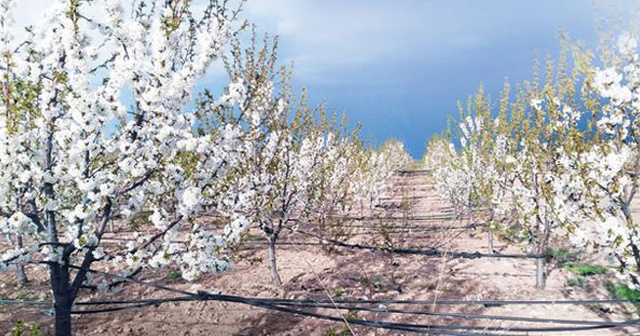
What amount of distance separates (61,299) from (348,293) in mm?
6846

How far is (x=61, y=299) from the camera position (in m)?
5.61

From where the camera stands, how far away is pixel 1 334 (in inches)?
352

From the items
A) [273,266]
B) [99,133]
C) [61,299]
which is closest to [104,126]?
[99,133]

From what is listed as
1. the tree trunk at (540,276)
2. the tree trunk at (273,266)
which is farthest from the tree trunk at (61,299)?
the tree trunk at (540,276)

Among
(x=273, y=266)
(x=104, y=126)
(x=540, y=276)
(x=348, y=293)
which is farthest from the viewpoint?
(x=273, y=266)

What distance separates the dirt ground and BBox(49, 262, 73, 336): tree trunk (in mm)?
2803

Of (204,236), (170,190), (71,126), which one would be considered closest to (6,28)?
(71,126)

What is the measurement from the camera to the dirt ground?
908 cm

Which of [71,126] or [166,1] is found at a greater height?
[166,1]

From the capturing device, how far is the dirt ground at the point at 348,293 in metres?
9.08

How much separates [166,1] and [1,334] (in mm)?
8057

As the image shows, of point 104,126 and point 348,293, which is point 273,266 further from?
point 104,126

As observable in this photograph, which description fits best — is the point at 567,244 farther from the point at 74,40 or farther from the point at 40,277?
the point at 40,277

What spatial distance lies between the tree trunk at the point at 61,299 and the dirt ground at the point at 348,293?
280cm
